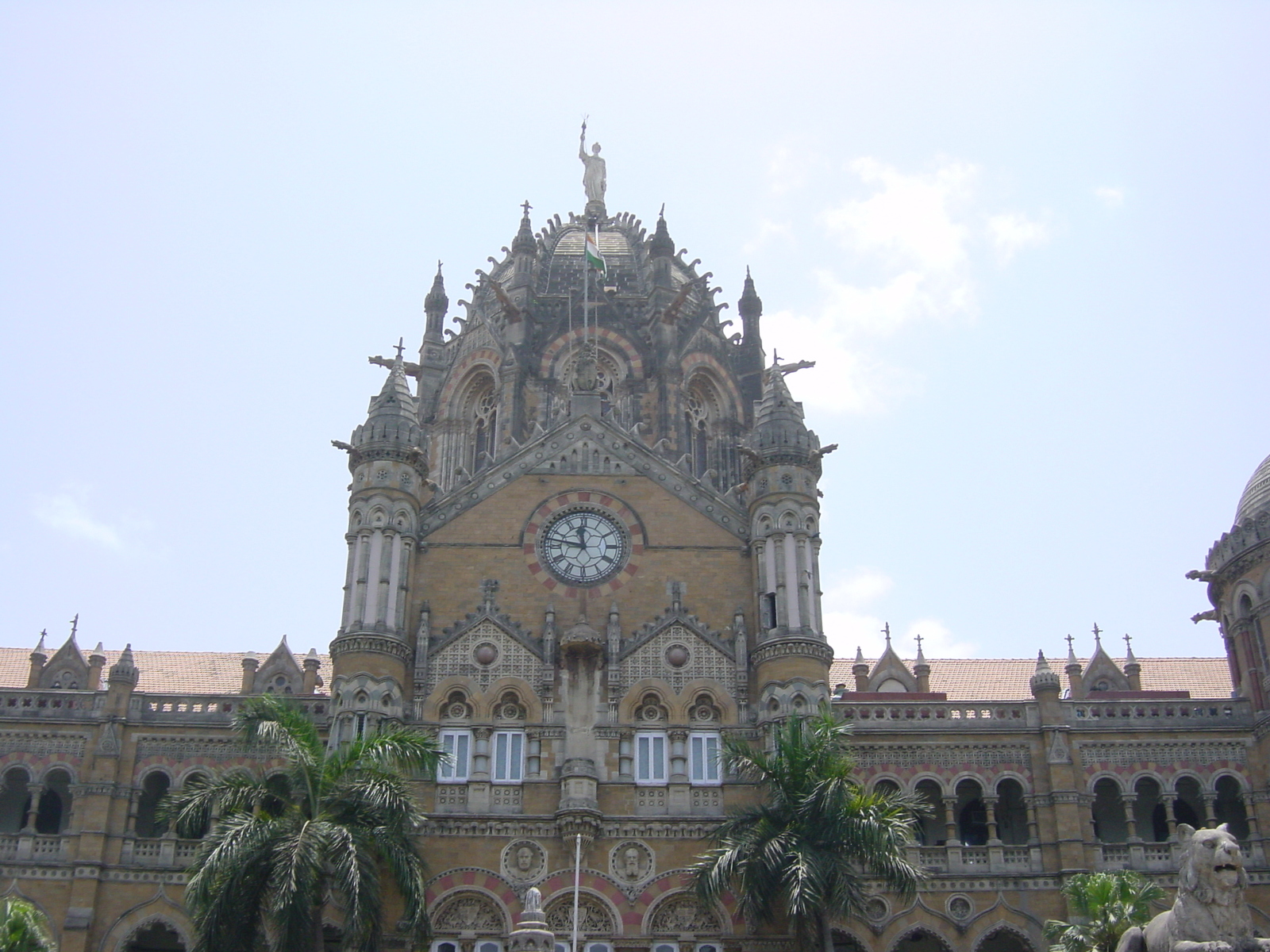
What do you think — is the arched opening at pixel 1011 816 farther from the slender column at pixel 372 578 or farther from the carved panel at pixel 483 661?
the slender column at pixel 372 578

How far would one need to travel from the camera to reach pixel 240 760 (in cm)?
4103

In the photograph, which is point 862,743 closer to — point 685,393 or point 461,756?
point 461,756

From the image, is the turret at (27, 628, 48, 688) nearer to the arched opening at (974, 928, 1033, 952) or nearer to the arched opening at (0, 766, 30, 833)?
the arched opening at (0, 766, 30, 833)

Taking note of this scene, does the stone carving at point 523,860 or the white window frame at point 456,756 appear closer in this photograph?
the stone carving at point 523,860

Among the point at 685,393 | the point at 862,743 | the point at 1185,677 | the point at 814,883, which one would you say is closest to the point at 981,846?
the point at 862,743

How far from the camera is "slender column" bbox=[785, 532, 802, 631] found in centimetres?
4103

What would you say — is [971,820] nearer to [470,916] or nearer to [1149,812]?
[1149,812]

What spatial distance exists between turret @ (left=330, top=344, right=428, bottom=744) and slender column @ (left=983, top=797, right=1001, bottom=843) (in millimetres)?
17255

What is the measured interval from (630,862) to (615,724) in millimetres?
3981

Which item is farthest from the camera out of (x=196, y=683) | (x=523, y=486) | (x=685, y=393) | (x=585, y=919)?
(x=685, y=393)

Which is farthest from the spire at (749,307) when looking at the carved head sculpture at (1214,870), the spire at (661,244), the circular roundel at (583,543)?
the carved head sculpture at (1214,870)

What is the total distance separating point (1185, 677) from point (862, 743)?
2000 cm

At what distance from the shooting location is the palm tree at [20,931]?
3058 cm

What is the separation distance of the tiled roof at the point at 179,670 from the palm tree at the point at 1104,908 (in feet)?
96.2
